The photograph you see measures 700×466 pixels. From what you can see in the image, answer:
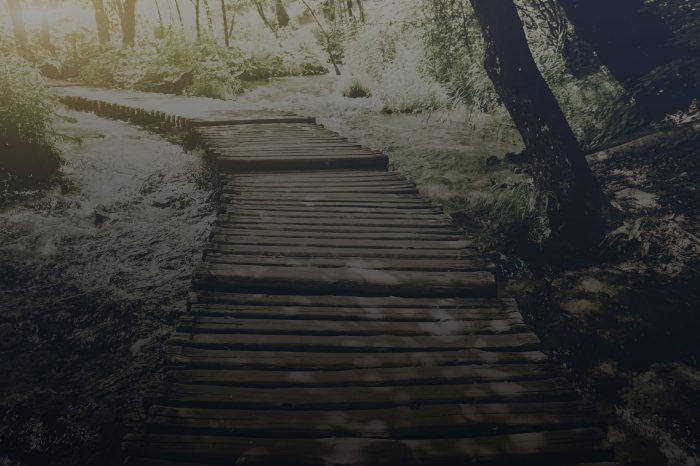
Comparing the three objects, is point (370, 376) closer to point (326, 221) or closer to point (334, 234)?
point (334, 234)

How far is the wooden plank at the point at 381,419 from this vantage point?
7.69 ft

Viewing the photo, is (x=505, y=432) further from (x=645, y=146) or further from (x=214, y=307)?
(x=645, y=146)

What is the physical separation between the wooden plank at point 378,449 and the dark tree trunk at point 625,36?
6095 mm

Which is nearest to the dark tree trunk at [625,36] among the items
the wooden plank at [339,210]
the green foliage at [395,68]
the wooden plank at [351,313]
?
the green foliage at [395,68]

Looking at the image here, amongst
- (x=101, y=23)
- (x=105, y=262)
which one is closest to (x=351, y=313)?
(x=105, y=262)

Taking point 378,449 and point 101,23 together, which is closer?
point 378,449

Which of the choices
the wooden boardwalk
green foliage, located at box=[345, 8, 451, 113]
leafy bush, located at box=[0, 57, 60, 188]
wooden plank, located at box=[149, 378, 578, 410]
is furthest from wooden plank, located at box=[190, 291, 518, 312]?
green foliage, located at box=[345, 8, 451, 113]

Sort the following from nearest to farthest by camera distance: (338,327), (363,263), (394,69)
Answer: (338,327)
(363,263)
(394,69)

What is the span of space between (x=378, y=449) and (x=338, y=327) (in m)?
1.01

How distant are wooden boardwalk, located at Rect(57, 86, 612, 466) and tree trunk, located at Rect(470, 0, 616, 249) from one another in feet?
4.52

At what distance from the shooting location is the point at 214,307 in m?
3.29

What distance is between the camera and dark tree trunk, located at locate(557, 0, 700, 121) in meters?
6.74


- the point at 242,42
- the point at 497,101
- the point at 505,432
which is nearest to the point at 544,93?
the point at 497,101

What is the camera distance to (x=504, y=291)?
4344 millimetres
